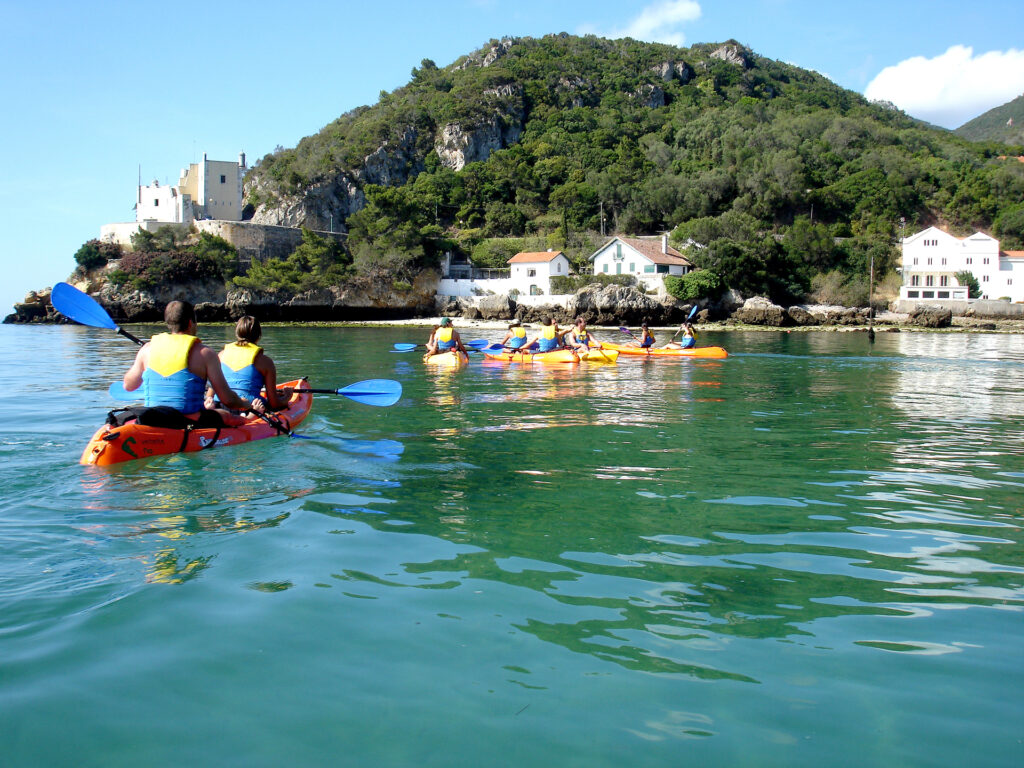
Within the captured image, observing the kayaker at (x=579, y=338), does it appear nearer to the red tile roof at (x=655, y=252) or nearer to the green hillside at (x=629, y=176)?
the red tile roof at (x=655, y=252)

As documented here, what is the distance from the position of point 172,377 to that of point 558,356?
46.5 feet

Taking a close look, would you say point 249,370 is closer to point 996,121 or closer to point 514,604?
point 514,604

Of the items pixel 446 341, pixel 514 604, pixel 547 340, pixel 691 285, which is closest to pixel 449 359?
pixel 446 341

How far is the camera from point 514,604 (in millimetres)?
4395

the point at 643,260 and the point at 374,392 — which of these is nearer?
the point at 374,392

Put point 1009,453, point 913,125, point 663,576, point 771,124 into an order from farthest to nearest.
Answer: point 913,125 → point 771,124 → point 1009,453 → point 663,576

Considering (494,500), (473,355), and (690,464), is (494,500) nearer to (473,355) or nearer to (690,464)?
(690,464)

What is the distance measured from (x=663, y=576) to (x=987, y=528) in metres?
3.14

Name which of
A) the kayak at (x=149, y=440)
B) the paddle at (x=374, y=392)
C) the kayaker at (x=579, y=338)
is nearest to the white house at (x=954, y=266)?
the kayaker at (x=579, y=338)

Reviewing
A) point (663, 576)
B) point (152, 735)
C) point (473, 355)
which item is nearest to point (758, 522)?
point (663, 576)

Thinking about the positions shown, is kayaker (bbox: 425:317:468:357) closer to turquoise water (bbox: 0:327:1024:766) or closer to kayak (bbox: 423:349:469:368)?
kayak (bbox: 423:349:469:368)

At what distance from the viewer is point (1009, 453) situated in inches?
362

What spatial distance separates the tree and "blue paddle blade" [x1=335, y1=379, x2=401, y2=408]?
6692 cm

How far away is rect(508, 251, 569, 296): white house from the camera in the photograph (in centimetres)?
6200
